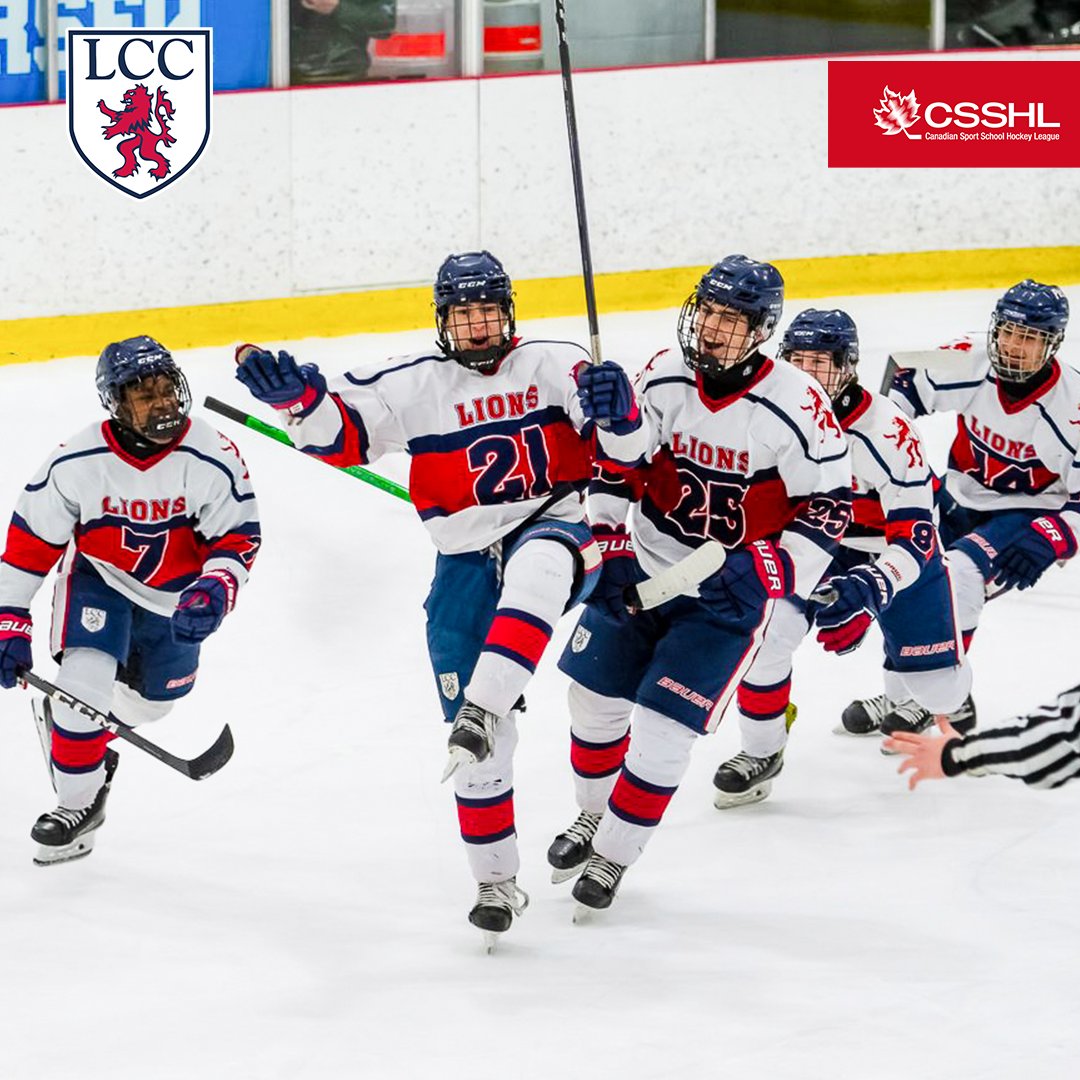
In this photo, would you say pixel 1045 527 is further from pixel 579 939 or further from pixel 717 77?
pixel 717 77

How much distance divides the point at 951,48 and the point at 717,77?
3.74 ft

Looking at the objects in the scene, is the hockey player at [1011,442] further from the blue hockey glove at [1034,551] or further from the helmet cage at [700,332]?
the helmet cage at [700,332]

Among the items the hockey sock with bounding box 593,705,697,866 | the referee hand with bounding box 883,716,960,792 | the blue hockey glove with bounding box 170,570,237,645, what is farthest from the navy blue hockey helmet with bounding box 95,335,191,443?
the referee hand with bounding box 883,716,960,792

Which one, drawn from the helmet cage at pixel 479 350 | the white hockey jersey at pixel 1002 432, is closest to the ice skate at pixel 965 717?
the white hockey jersey at pixel 1002 432

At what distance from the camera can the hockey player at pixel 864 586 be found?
13.9 ft

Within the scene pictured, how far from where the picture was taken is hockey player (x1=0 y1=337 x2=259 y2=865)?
3.96m

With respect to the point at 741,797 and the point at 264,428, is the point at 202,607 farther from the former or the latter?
the point at 741,797

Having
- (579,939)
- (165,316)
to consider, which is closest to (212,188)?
(165,316)

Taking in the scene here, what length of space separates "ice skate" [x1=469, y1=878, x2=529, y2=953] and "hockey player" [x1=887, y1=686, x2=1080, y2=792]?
0.96 meters

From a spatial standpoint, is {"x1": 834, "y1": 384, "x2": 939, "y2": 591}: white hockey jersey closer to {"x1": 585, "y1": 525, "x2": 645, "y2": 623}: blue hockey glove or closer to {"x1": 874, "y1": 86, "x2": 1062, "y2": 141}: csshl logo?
{"x1": 585, "y1": 525, "x2": 645, "y2": 623}: blue hockey glove

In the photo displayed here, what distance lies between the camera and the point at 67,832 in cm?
409

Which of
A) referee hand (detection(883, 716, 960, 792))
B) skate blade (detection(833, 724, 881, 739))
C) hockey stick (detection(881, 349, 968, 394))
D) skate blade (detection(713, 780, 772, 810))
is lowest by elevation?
skate blade (detection(713, 780, 772, 810))

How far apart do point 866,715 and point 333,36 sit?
3972 mm

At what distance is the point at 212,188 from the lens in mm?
7461
